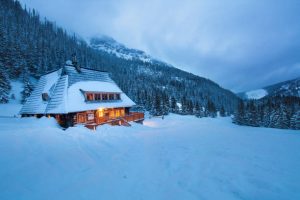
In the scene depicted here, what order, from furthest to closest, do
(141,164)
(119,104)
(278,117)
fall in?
(278,117) < (119,104) < (141,164)

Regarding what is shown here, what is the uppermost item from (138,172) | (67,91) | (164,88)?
(164,88)

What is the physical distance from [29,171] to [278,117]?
5710 cm

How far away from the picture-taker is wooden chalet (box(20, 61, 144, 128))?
722 inches

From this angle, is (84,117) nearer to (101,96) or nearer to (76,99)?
(76,99)

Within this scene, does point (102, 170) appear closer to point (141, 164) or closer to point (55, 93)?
point (141, 164)

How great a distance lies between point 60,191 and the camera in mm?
5156

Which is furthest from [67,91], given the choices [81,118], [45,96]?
[81,118]

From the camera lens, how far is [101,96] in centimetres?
2248

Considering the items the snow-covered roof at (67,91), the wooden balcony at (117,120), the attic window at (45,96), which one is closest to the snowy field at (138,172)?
the wooden balcony at (117,120)

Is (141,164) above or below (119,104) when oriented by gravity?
below

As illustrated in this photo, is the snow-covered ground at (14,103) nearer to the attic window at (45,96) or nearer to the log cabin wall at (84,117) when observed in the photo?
the attic window at (45,96)

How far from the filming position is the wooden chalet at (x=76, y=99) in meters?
18.3

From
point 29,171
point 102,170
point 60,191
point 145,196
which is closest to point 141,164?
point 102,170

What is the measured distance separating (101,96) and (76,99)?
156 inches
